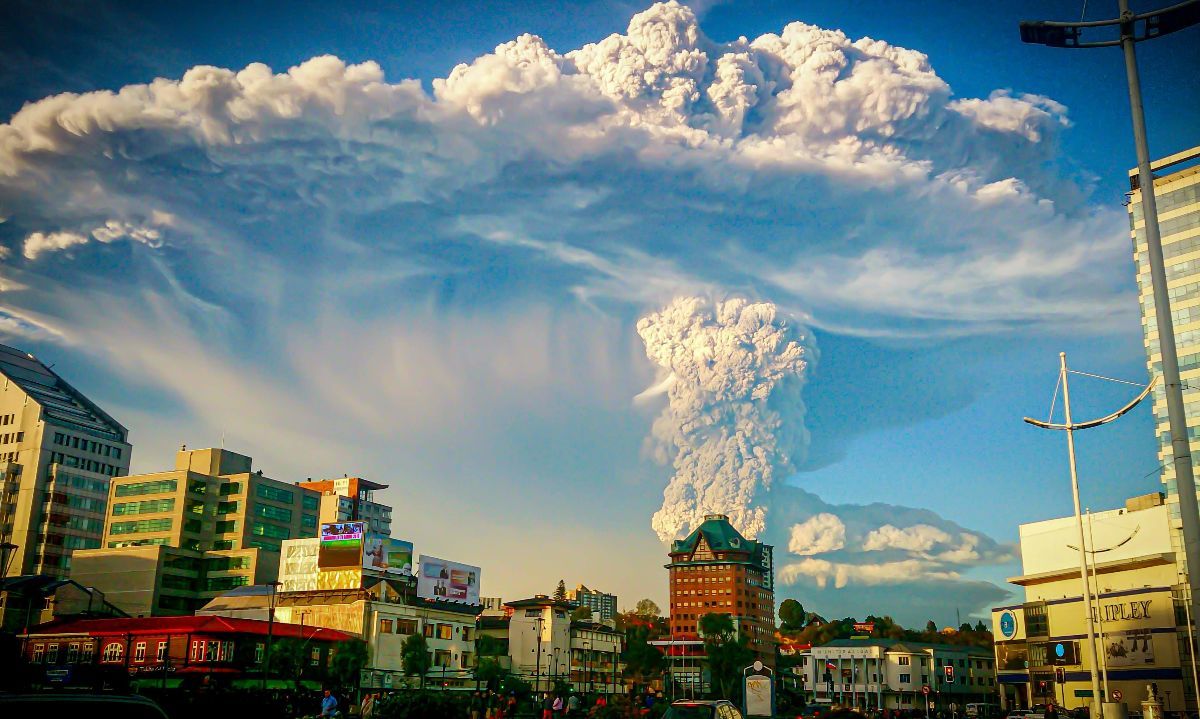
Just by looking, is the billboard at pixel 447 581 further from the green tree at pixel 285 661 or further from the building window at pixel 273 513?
the building window at pixel 273 513

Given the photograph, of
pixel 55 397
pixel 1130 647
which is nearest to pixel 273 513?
pixel 55 397

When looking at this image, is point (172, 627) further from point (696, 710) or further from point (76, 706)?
point (76, 706)

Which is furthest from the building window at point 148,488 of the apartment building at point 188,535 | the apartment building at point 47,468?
the apartment building at point 47,468

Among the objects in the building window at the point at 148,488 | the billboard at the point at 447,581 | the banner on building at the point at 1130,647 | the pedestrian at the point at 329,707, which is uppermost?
the building window at the point at 148,488

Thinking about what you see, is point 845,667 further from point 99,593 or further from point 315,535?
point 99,593

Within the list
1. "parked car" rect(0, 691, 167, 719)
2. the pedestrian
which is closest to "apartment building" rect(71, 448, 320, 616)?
the pedestrian

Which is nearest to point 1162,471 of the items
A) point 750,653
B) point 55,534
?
point 750,653
